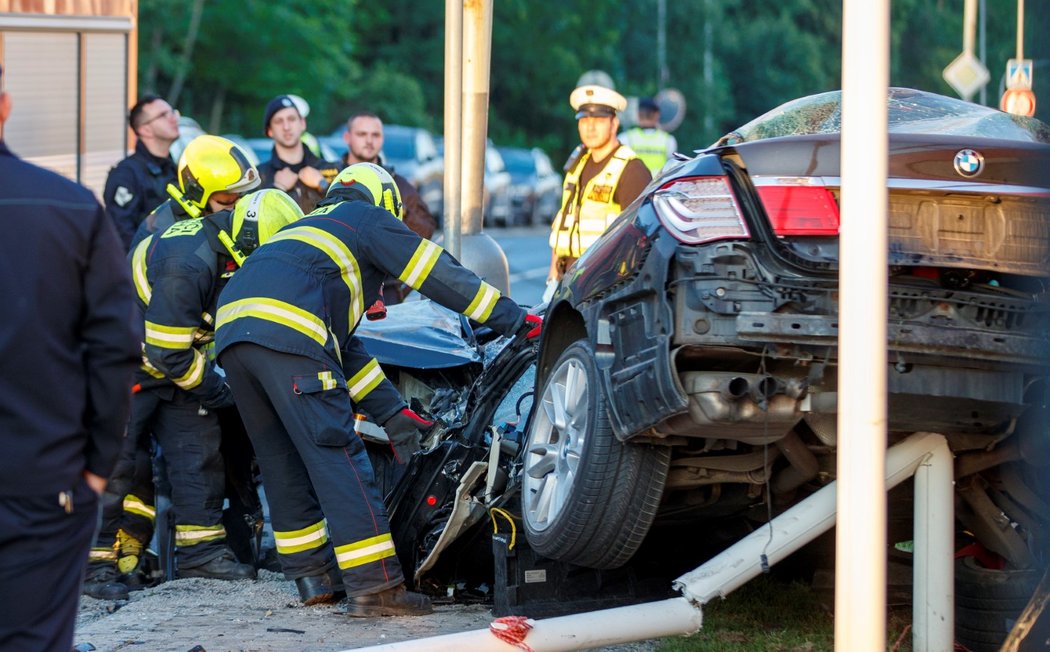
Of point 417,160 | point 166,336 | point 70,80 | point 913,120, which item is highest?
point 417,160

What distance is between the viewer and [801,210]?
13.1 feet

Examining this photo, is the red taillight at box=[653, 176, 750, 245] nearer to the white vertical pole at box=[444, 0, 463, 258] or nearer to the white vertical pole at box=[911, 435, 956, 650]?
the white vertical pole at box=[911, 435, 956, 650]

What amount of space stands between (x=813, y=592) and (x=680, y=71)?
47456 mm

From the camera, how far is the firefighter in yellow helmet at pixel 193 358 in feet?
20.4

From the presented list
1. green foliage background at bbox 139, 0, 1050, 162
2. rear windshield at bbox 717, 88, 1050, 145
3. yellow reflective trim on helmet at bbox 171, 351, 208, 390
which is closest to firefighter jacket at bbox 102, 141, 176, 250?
yellow reflective trim on helmet at bbox 171, 351, 208, 390

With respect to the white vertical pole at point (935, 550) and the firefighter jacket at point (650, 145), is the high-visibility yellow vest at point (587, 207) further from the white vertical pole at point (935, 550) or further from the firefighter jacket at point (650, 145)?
the white vertical pole at point (935, 550)

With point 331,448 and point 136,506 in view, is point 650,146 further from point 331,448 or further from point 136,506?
point 331,448

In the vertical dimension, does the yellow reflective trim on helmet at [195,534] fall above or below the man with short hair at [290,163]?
below

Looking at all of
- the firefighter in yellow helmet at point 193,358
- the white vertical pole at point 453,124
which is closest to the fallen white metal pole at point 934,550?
the firefighter in yellow helmet at point 193,358

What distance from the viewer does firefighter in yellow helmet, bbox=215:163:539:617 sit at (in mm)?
5574

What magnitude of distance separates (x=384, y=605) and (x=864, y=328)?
2765 mm

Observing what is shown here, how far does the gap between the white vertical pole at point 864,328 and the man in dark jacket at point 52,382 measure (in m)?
1.58

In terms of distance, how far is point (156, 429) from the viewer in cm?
670

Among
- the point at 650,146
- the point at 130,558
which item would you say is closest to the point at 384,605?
the point at 130,558
